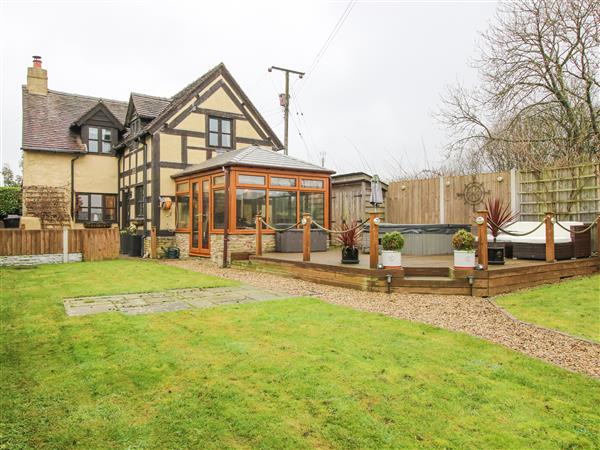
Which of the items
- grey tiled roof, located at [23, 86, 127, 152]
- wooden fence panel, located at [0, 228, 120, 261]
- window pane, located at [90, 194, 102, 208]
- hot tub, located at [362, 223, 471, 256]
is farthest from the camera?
window pane, located at [90, 194, 102, 208]

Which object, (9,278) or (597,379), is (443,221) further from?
(9,278)

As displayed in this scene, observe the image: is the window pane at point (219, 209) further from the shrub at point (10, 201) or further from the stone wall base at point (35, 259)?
the shrub at point (10, 201)

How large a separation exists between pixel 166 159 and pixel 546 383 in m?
13.7

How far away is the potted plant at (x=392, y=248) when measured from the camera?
7.02m

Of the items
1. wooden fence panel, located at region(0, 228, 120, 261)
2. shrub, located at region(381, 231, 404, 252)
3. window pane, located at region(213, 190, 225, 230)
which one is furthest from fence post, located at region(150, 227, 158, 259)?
shrub, located at region(381, 231, 404, 252)

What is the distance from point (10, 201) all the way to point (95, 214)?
5.84 metres

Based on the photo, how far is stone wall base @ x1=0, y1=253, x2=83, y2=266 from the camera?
36.8ft

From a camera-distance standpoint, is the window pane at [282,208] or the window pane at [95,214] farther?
the window pane at [95,214]

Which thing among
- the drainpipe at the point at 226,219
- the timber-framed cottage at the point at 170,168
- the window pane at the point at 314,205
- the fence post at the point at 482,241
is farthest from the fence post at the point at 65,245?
the fence post at the point at 482,241

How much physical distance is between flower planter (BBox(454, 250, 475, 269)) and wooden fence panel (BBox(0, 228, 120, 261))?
10.6m

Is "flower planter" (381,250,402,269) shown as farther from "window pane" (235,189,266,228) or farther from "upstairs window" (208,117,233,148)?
"upstairs window" (208,117,233,148)

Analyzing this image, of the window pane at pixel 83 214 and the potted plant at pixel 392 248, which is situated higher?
the window pane at pixel 83 214

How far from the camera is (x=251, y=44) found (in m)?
19.4

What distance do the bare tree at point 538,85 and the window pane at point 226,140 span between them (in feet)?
27.4
